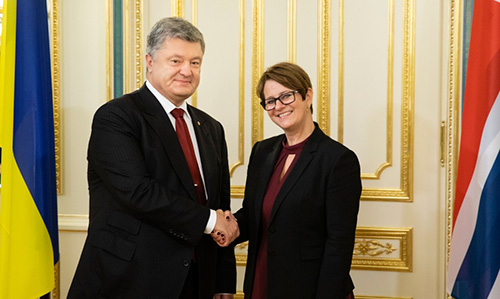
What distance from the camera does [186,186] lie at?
202 centimetres

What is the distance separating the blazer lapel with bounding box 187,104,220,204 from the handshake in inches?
4.6

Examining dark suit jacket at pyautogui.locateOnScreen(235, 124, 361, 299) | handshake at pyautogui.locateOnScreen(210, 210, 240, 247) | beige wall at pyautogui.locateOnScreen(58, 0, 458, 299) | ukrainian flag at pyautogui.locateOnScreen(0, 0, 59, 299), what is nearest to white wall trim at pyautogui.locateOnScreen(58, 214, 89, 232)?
beige wall at pyautogui.locateOnScreen(58, 0, 458, 299)

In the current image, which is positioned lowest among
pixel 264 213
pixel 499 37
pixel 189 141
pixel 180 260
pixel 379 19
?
pixel 180 260

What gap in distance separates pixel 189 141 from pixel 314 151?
1.60 ft

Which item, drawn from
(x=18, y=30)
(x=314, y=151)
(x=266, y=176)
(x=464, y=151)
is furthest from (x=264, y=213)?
(x=18, y=30)

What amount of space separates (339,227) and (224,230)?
414 mm

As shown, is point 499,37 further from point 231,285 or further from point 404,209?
point 231,285

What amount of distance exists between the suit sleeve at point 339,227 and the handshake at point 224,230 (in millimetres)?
353

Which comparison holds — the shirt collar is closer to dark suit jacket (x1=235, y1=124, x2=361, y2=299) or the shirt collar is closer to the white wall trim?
dark suit jacket (x1=235, y1=124, x2=361, y2=299)

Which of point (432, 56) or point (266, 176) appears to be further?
point (432, 56)

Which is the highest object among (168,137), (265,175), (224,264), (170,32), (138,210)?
(170,32)

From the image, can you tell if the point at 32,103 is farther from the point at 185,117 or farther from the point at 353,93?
the point at 353,93

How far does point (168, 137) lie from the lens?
205 centimetres

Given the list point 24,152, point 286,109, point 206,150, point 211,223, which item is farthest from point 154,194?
point 24,152
